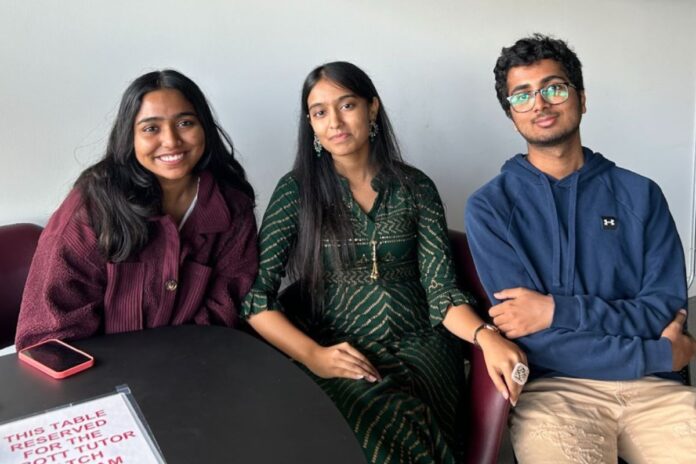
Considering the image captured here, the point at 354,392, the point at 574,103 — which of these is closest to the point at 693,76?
the point at 574,103

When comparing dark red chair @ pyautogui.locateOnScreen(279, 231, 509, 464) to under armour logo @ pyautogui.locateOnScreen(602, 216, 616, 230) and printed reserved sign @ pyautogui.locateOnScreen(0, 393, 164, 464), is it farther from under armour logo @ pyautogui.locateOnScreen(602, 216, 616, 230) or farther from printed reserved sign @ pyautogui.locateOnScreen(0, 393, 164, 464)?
printed reserved sign @ pyautogui.locateOnScreen(0, 393, 164, 464)

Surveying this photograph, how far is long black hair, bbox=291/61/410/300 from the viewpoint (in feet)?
5.25

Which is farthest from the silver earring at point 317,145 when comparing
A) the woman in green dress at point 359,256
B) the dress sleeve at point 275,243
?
the dress sleeve at point 275,243

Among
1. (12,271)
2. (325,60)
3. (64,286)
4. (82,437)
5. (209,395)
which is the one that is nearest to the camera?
(82,437)

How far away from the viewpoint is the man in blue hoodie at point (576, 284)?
4.38ft

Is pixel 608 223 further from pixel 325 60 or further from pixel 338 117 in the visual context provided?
pixel 325 60

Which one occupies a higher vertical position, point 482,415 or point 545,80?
point 545,80

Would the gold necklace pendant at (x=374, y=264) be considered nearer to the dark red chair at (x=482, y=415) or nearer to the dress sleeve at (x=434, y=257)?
the dress sleeve at (x=434, y=257)

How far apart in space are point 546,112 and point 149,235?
1.04 meters

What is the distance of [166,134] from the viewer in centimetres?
142

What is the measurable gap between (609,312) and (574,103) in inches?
21.5

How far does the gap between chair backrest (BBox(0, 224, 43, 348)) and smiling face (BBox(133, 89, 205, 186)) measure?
40 centimetres

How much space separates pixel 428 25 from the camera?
218 centimetres

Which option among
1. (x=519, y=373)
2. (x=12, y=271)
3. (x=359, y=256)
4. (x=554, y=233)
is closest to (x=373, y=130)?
(x=359, y=256)
